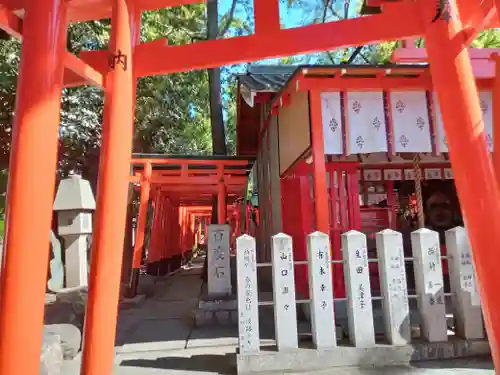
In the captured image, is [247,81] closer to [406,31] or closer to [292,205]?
[292,205]

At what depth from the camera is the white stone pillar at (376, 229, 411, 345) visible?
5.27 m

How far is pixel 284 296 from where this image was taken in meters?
5.22

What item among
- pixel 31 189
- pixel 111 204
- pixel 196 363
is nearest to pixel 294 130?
pixel 196 363

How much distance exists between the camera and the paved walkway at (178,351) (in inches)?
194

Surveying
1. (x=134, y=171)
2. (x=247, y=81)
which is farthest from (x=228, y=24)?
(x=247, y=81)

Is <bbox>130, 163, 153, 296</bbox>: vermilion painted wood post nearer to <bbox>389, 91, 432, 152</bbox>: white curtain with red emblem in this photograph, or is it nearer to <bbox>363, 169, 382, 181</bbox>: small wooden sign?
<bbox>363, 169, 382, 181</bbox>: small wooden sign

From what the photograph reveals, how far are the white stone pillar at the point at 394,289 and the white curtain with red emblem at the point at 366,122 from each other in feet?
5.78

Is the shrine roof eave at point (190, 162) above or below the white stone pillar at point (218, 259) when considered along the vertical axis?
above

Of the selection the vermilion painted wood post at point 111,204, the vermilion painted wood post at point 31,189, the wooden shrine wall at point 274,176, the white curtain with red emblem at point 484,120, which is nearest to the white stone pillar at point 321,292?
the vermilion painted wood post at point 111,204

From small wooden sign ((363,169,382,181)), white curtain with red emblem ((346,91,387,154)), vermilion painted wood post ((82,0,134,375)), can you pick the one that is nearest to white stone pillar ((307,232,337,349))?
white curtain with red emblem ((346,91,387,154))

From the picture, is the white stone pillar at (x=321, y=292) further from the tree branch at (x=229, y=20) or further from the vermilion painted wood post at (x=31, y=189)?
the tree branch at (x=229, y=20)

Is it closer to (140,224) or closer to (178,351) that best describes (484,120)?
(178,351)

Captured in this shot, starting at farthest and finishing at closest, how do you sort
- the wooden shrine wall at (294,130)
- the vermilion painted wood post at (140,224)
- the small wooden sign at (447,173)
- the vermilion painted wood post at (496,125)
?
the vermilion painted wood post at (140,224)
the small wooden sign at (447,173)
the wooden shrine wall at (294,130)
the vermilion painted wood post at (496,125)

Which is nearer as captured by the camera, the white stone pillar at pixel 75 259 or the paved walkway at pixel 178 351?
the paved walkway at pixel 178 351
